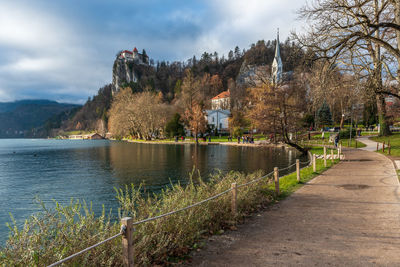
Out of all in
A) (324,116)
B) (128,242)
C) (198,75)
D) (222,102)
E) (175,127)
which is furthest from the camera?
(198,75)

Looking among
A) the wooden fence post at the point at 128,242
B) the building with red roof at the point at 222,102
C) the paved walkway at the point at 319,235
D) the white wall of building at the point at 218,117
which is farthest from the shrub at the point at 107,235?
the building with red roof at the point at 222,102

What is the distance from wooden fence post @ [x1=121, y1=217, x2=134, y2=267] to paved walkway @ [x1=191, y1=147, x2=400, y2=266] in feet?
4.59

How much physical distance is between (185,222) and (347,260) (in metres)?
3.27

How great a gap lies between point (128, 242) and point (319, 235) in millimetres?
4516

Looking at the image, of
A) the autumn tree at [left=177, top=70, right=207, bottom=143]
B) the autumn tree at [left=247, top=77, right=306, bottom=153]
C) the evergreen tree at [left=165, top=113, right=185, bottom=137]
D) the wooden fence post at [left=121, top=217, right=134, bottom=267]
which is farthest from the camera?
the evergreen tree at [left=165, top=113, right=185, bottom=137]

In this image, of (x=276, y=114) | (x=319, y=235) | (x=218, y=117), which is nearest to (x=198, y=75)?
(x=218, y=117)

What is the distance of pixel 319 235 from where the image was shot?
6180 mm

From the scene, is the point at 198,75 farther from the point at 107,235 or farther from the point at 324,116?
the point at 107,235

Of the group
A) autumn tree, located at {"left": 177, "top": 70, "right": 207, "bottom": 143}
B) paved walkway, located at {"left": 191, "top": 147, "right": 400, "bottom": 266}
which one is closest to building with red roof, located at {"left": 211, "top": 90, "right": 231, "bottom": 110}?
autumn tree, located at {"left": 177, "top": 70, "right": 207, "bottom": 143}

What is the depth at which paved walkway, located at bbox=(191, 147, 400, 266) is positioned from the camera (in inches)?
196

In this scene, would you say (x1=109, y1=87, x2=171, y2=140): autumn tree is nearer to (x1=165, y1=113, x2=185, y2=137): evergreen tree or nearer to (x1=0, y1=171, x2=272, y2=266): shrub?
(x1=165, y1=113, x2=185, y2=137): evergreen tree

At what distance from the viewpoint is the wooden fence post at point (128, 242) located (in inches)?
160

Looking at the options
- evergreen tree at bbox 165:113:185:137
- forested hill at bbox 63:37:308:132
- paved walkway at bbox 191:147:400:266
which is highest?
forested hill at bbox 63:37:308:132

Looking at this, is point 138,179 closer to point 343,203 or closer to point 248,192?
point 248,192
